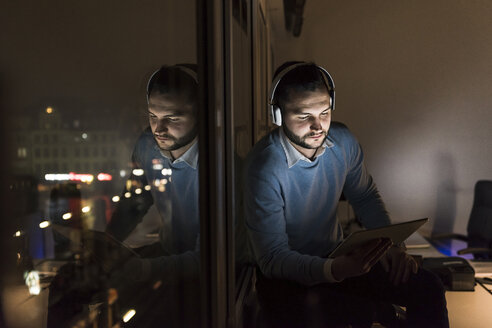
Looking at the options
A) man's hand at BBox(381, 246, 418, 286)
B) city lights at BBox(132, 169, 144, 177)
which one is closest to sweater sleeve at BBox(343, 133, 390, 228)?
man's hand at BBox(381, 246, 418, 286)

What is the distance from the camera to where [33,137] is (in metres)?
0.59

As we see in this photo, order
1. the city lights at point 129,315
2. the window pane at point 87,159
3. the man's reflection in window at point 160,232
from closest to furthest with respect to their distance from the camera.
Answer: the window pane at point 87,159 → the man's reflection in window at point 160,232 → the city lights at point 129,315

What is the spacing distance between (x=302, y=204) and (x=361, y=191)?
215mm

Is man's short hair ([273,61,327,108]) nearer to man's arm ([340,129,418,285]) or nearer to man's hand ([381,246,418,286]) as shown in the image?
man's arm ([340,129,418,285])

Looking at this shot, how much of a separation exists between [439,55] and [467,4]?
200mm

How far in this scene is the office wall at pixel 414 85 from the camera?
5.03 ft

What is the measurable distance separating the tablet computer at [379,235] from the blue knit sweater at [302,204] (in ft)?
0.09

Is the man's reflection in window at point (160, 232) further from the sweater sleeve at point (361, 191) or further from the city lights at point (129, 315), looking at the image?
the sweater sleeve at point (361, 191)

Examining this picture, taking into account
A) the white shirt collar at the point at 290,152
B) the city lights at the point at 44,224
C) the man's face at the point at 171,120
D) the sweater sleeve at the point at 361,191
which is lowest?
the sweater sleeve at the point at 361,191

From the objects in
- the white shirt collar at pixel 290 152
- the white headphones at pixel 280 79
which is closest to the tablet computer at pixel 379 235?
the white shirt collar at pixel 290 152

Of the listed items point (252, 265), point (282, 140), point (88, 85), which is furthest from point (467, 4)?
point (88, 85)

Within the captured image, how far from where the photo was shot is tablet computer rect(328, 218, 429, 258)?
1.46 meters

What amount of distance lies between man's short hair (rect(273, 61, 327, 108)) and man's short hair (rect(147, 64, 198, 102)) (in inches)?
12.5

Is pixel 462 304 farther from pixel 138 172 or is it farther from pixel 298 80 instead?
pixel 138 172
